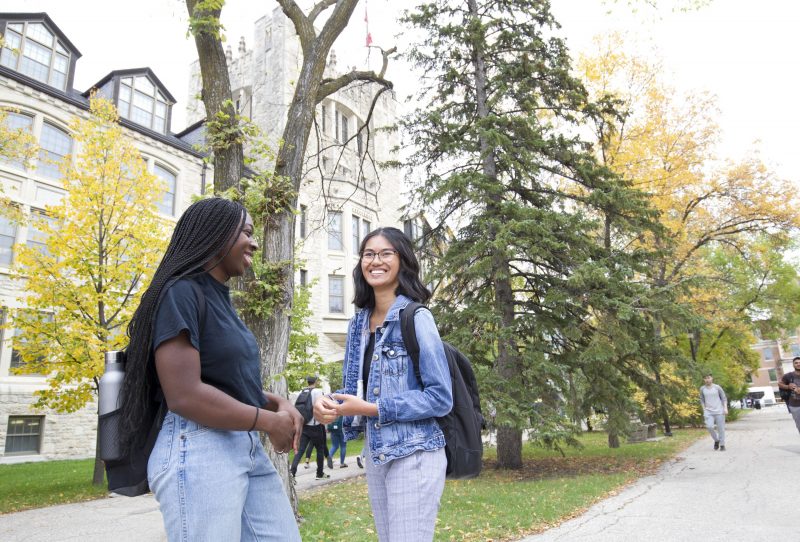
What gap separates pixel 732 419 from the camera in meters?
29.1

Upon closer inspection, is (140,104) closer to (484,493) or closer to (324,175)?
(324,175)

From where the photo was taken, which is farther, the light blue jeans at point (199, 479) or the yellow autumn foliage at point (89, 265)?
the yellow autumn foliage at point (89, 265)

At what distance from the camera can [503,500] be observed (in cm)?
820

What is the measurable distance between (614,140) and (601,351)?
10491 mm

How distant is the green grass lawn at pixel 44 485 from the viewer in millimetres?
9828

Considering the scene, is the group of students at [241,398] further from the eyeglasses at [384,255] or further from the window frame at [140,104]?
the window frame at [140,104]

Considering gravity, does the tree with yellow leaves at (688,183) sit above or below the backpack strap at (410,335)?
above

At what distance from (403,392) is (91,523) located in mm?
7819

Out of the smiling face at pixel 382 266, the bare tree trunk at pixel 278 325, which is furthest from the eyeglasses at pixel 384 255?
the bare tree trunk at pixel 278 325

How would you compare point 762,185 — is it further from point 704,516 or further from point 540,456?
point 704,516

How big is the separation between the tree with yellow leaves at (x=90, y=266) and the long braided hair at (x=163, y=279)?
400 inches

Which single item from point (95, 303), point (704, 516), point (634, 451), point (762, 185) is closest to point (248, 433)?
point (704, 516)

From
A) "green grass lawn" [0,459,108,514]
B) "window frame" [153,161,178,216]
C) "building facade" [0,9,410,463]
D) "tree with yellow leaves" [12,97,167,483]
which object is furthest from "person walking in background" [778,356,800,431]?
"window frame" [153,161,178,216]

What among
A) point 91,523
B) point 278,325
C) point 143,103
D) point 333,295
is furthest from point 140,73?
point 278,325
